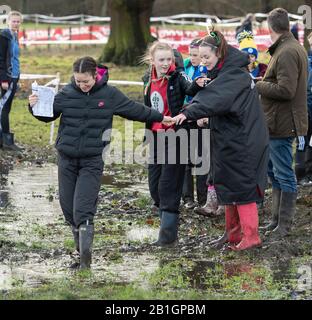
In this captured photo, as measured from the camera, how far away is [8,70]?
16234 millimetres

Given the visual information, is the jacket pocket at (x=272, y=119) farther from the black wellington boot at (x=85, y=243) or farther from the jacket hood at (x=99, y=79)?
the black wellington boot at (x=85, y=243)

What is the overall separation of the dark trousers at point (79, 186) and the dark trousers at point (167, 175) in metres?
0.97

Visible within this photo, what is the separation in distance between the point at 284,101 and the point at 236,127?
0.85 metres

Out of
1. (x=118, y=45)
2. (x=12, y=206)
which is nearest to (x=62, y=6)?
(x=118, y=45)

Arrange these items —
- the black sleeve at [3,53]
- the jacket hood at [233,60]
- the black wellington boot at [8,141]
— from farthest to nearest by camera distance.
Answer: the black wellington boot at [8,141] < the black sleeve at [3,53] < the jacket hood at [233,60]

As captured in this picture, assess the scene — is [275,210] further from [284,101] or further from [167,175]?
[167,175]

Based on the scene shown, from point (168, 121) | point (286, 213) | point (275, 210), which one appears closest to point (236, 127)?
point (168, 121)

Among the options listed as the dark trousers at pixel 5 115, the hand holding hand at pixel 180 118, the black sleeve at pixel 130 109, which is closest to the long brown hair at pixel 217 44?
the hand holding hand at pixel 180 118

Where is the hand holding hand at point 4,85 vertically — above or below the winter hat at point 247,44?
below

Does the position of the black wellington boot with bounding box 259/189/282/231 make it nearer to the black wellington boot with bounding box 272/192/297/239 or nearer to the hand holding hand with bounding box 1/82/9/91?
the black wellington boot with bounding box 272/192/297/239

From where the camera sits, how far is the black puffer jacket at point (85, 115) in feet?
28.8

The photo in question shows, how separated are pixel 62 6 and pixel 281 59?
159 feet

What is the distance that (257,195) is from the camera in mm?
9320
